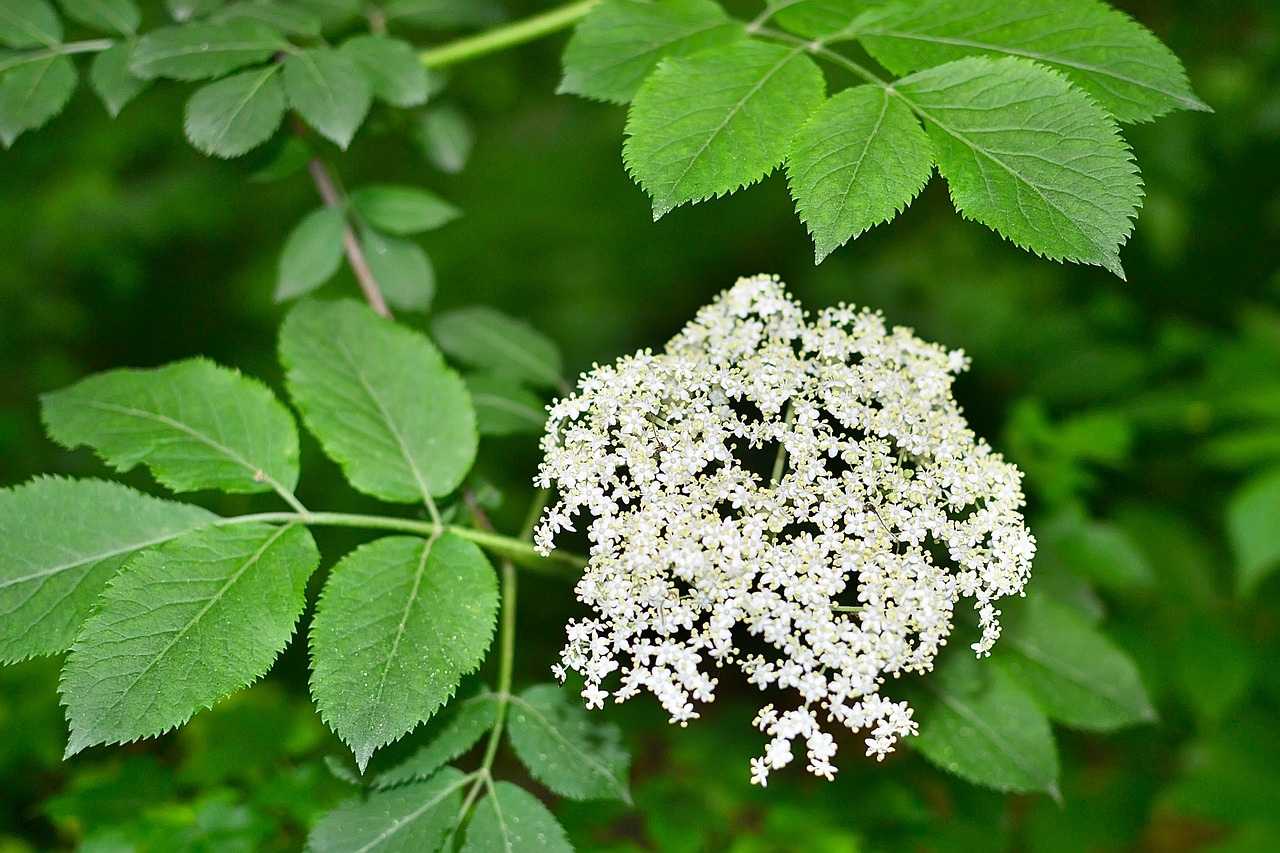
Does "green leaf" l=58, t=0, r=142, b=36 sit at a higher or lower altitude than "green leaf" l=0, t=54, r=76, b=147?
higher

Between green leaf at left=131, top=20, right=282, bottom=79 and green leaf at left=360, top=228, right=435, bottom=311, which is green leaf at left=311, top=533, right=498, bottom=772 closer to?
green leaf at left=360, top=228, right=435, bottom=311

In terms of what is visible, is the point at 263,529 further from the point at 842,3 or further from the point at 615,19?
the point at 842,3

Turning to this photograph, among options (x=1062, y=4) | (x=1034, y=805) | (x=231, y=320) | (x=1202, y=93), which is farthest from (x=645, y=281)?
(x=1062, y=4)

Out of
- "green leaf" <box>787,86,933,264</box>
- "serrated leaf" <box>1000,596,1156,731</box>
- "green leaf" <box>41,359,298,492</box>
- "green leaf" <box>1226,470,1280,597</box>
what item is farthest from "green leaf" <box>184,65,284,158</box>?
"green leaf" <box>1226,470,1280,597</box>

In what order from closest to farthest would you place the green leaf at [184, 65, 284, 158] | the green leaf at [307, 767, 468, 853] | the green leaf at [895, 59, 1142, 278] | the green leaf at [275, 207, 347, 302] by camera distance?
the green leaf at [895, 59, 1142, 278]
the green leaf at [307, 767, 468, 853]
the green leaf at [184, 65, 284, 158]
the green leaf at [275, 207, 347, 302]

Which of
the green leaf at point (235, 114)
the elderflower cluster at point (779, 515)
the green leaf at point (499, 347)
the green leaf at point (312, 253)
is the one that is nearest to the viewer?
the elderflower cluster at point (779, 515)

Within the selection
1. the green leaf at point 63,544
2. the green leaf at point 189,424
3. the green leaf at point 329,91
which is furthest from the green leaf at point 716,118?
the green leaf at point 63,544

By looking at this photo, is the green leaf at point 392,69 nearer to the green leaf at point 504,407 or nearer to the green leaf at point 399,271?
the green leaf at point 399,271

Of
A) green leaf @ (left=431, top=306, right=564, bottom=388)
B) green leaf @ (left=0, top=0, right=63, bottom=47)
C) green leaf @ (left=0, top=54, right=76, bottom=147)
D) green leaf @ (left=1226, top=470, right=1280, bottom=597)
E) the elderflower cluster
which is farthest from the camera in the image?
green leaf @ (left=1226, top=470, right=1280, bottom=597)
